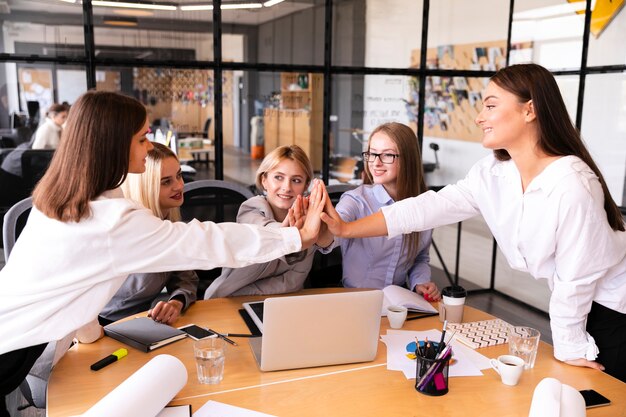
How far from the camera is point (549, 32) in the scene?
4.73 meters

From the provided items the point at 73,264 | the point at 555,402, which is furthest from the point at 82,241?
the point at 555,402

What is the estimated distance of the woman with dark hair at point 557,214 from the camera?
1815 millimetres

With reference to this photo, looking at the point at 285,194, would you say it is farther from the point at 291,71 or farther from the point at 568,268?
the point at 291,71

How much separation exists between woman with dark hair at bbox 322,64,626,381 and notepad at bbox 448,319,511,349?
0.66 ft

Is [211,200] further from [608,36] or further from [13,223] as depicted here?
[608,36]

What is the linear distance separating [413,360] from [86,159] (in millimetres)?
1166

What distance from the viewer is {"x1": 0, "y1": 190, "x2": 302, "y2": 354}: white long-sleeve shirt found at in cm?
167

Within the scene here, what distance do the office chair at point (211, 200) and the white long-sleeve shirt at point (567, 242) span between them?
1.48m

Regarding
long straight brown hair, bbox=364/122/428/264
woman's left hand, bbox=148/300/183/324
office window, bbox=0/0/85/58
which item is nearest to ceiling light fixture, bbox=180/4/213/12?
office window, bbox=0/0/85/58

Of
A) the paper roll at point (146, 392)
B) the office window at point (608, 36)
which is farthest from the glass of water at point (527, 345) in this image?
the office window at point (608, 36)

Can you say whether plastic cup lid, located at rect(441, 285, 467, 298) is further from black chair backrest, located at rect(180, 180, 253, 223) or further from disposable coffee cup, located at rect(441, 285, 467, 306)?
black chair backrest, located at rect(180, 180, 253, 223)

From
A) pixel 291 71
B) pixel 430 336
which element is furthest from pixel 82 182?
pixel 291 71

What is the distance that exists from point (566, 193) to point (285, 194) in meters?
1.25

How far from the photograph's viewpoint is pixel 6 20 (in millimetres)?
3283
